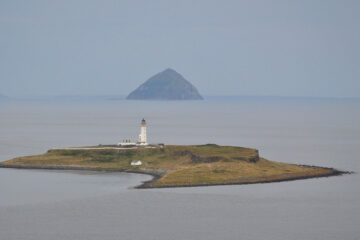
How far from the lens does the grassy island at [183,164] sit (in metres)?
102

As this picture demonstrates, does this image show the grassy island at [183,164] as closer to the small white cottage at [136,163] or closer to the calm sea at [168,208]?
the small white cottage at [136,163]

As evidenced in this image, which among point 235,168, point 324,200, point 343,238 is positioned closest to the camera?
point 343,238

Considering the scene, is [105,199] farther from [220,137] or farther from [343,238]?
[220,137]

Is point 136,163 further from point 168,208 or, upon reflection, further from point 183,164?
point 168,208

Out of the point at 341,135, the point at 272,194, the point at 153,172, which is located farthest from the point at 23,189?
the point at 341,135

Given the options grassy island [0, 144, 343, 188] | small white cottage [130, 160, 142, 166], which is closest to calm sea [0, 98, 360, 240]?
grassy island [0, 144, 343, 188]

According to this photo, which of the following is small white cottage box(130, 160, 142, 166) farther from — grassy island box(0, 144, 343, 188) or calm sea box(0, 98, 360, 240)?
calm sea box(0, 98, 360, 240)

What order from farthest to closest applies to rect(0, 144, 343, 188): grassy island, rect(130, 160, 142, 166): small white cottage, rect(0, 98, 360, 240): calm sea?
rect(130, 160, 142, 166): small white cottage
rect(0, 144, 343, 188): grassy island
rect(0, 98, 360, 240): calm sea

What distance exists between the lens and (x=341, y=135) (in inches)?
7618

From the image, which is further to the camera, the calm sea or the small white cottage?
the small white cottage

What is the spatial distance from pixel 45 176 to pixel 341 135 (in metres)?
99.2

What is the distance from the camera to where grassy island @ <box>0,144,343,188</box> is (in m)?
102

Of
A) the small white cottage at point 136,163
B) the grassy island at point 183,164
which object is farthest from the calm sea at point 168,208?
the small white cottage at point 136,163

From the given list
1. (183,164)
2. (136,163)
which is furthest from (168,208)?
(136,163)
